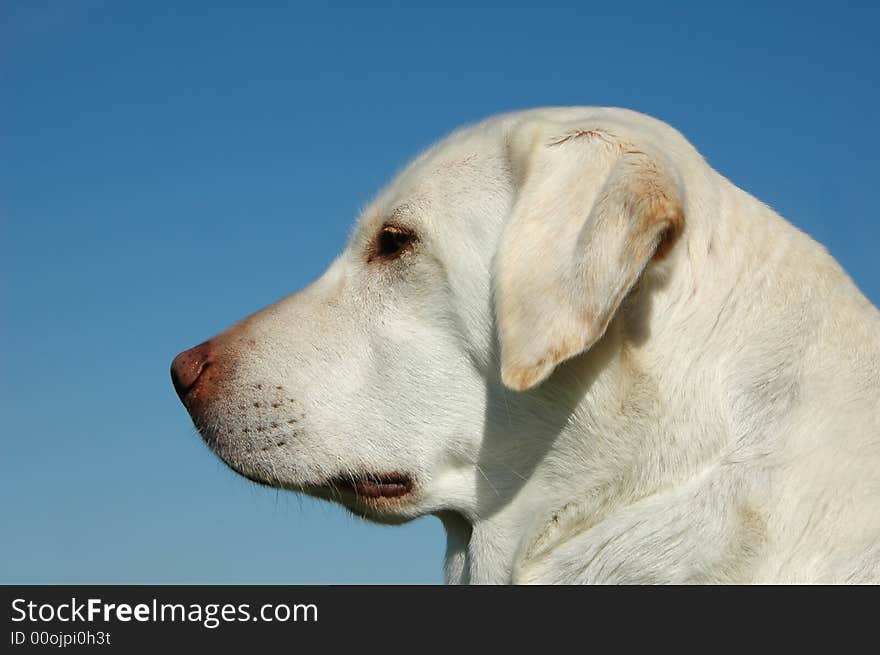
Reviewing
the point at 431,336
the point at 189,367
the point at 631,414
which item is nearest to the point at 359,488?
the point at 431,336

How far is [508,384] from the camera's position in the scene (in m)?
4.07

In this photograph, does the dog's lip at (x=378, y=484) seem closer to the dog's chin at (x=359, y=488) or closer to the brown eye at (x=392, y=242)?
the dog's chin at (x=359, y=488)

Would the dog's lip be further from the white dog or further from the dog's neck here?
the dog's neck

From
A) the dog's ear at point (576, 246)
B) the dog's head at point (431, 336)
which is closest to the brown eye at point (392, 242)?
the dog's head at point (431, 336)

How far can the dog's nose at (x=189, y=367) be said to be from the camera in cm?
520

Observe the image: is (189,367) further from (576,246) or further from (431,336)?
(576,246)

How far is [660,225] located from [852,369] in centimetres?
97

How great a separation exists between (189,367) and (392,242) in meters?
1.18

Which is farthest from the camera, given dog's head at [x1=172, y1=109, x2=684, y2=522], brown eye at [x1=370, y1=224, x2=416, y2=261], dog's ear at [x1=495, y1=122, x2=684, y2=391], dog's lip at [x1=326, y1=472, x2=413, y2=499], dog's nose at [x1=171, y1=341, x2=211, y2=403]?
dog's nose at [x1=171, y1=341, x2=211, y2=403]

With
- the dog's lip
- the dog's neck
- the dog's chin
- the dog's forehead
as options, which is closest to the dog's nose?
the dog's chin

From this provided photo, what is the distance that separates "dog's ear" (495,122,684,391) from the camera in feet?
13.0

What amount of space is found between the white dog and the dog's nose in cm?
1
